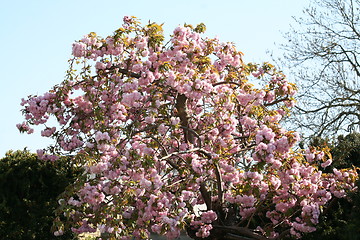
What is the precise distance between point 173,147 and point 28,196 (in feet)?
8.66

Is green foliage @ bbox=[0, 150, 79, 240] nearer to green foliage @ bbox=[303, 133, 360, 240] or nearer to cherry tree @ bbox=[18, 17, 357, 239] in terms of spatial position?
cherry tree @ bbox=[18, 17, 357, 239]

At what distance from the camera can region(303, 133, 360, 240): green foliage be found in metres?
4.78

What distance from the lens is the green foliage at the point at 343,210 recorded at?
4777mm

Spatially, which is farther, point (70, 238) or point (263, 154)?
point (70, 238)

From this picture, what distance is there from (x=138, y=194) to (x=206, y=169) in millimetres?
1174

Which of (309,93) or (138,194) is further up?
(309,93)

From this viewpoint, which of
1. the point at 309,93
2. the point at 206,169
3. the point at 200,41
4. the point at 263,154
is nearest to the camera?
the point at 263,154

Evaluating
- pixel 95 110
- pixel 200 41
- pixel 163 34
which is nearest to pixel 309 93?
pixel 200 41

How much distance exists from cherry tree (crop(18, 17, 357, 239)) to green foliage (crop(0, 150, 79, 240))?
813mm

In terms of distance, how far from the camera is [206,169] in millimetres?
5852

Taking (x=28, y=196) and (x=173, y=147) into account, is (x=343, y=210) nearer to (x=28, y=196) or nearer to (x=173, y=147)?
(x=173, y=147)

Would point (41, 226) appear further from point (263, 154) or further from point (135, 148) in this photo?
point (263, 154)

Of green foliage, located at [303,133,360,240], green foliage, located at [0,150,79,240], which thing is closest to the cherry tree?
green foliage, located at [303,133,360,240]

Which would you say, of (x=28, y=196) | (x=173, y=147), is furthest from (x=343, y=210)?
(x=28, y=196)
